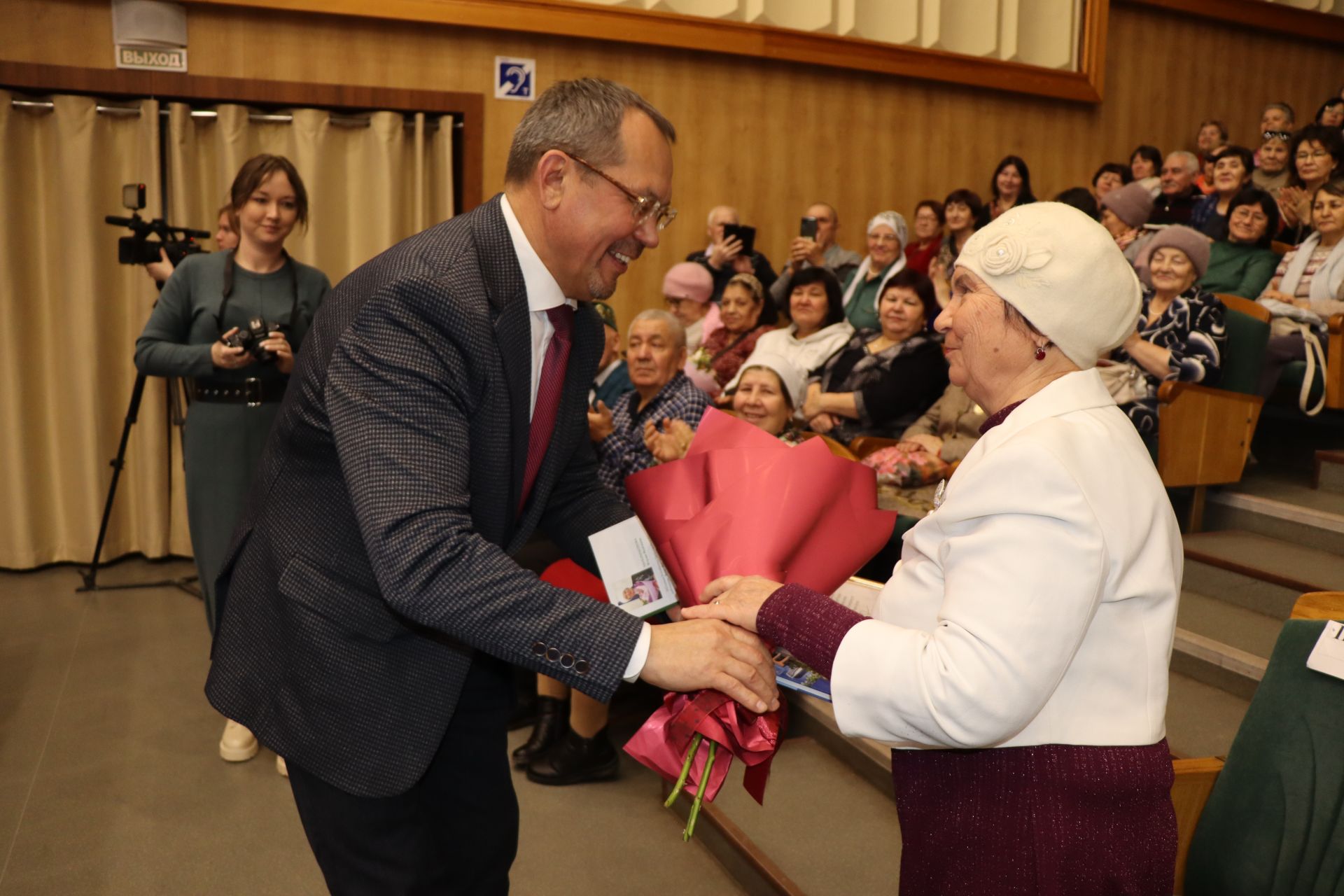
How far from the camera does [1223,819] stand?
1673 mm

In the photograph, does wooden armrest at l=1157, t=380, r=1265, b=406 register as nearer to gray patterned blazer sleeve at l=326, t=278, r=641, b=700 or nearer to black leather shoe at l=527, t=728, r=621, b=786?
black leather shoe at l=527, t=728, r=621, b=786

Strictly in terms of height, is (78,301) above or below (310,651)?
above

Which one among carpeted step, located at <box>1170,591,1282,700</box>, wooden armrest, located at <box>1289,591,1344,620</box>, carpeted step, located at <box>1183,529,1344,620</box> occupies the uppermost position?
wooden armrest, located at <box>1289,591,1344,620</box>

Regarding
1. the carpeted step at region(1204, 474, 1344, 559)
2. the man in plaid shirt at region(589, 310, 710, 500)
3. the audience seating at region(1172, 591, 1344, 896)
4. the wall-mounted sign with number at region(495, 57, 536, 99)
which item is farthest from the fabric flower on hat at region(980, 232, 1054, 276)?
the wall-mounted sign with number at region(495, 57, 536, 99)

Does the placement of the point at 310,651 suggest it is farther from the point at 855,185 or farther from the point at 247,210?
the point at 855,185

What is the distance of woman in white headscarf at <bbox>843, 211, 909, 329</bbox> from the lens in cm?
527

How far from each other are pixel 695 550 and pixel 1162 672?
1.99 ft

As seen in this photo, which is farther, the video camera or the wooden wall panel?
the wooden wall panel

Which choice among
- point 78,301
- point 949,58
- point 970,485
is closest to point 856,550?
point 970,485

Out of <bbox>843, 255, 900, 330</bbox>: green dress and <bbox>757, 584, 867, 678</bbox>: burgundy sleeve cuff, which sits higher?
<bbox>843, 255, 900, 330</bbox>: green dress

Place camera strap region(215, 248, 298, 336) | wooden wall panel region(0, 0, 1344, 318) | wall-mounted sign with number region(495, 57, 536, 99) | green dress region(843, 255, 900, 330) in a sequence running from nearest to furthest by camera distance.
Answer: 1. camera strap region(215, 248, 298, 336)
2. wooden wall panel region(0, 0, 1344, 318)
3. green dress region(843, 255, 900, 330)
4. wall-mounted sign with number region(495, 57, 536, 99)

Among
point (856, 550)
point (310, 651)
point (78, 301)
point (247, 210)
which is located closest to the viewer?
point (310, 651)

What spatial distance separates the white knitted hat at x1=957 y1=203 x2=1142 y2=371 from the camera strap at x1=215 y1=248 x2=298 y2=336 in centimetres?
251

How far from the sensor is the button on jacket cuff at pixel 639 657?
1.23m
